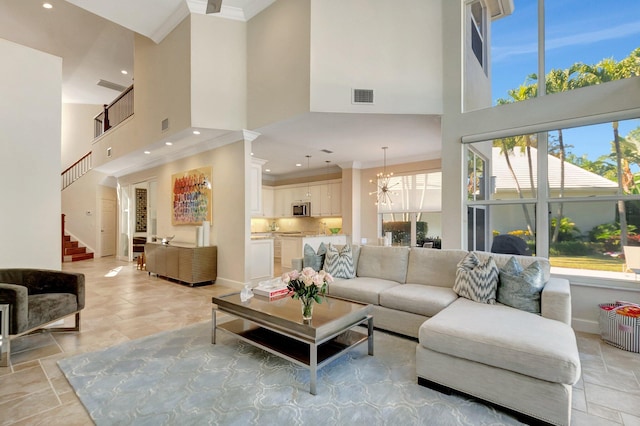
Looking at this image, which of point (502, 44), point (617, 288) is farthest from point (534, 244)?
point (502, 44)

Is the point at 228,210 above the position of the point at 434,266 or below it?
above

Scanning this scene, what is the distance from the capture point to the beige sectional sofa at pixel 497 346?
181 centimetres

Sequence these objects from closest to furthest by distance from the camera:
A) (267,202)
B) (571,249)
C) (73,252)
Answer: (571,249) → (73,252) → (267,202)

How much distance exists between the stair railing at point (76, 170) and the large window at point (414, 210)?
10.2m

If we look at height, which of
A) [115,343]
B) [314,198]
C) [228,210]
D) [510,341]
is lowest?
[115,343]

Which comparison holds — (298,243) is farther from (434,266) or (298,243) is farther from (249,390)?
(249,390)

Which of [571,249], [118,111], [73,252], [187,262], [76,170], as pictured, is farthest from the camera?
[76,170]

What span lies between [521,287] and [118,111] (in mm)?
9810

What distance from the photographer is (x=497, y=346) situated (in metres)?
1.98

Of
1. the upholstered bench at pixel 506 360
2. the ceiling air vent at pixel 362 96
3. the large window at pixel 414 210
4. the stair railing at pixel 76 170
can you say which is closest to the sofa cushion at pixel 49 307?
the upholstered bench at pixel 506 360

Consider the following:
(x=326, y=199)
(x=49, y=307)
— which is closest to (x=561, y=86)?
(x=326, y=199)

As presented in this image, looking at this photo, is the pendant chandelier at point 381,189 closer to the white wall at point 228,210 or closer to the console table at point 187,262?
the white wall at point 228,210

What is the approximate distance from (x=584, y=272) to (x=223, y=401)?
13.4ft

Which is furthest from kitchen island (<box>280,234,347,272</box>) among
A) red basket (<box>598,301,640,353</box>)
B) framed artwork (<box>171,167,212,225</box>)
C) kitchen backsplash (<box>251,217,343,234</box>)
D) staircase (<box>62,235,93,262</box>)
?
staircase (<box>62,235,93,262</box>)
